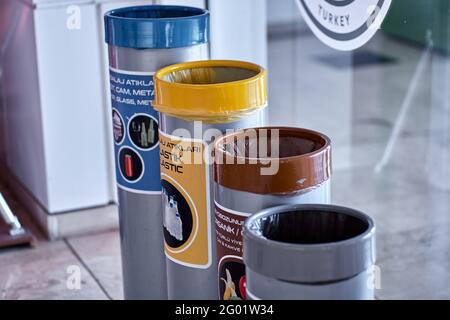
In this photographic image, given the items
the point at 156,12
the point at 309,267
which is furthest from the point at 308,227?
the point at 156,12

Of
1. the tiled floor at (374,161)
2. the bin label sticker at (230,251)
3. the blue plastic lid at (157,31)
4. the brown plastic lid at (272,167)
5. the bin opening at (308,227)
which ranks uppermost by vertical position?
the blue plastic lid at (157,31)

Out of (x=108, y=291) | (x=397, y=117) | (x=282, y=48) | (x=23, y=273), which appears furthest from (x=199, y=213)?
(x=282, y=48)

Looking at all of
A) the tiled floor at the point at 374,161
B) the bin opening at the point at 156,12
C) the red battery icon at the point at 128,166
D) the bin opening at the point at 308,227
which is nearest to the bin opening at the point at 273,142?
the bin opening at the point at 308,227

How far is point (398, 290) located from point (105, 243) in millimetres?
1392

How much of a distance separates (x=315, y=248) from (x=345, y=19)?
1082mm

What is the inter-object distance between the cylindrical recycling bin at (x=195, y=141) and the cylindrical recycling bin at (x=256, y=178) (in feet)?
0.42

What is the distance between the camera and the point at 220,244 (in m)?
2.33

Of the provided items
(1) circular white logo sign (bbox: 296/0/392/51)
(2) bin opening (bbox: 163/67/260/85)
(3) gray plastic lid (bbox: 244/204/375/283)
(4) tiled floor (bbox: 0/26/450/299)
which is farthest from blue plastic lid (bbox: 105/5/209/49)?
(4) tiled floor (bbox: 0/26/450/299)

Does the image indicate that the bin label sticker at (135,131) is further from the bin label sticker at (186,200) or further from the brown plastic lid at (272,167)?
the brown plastic lid at (272,167)

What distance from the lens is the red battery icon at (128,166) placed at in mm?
2957

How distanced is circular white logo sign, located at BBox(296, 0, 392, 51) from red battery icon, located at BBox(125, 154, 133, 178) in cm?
73

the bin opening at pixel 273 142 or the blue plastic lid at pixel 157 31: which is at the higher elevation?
the blue plastic lid at pixel 157 31

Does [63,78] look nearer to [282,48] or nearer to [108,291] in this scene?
[108,291]

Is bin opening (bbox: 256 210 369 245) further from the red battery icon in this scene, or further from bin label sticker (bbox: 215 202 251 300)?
the red battery icon
